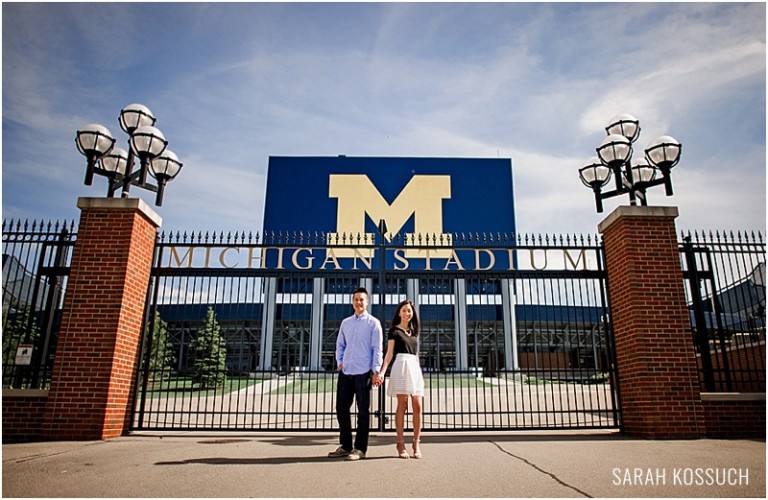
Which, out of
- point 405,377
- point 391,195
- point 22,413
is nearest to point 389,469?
point 405,377

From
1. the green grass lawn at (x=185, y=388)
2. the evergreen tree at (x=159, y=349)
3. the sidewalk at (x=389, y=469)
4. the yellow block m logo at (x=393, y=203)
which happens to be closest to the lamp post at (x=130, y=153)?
the evergreen tree at (x=159, y=349)

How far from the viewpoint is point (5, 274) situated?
7676 mm

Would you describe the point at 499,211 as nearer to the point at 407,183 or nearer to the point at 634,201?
the point at 407,183

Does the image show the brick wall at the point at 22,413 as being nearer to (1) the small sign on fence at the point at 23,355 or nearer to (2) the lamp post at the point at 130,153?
(1) the small sign on fence at the point at 23,355

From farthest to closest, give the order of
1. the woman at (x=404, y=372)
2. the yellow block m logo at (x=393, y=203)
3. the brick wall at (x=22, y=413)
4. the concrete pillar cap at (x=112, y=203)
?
the yellow block m logo at (x=393, y=203) < the concrete pillar cap at (x=112, y=203) < the brick wall at (x=22, y=413) < the woman at (x=404, y=372)

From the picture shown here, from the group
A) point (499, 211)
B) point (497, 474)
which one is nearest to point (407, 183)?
point (499, 211)

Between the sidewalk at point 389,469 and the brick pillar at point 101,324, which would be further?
the brick pillar at point 101,324

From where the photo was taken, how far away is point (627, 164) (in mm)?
8039

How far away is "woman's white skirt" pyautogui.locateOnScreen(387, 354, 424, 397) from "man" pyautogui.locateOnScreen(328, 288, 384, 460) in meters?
0.15

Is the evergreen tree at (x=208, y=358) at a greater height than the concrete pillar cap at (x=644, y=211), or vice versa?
the concrete pillar cap at (x=644, y=211)

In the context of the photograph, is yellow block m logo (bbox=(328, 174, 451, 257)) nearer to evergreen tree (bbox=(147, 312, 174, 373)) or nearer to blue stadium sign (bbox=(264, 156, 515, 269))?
blue stadium sign (bbox=(264, 156, 515, 269))

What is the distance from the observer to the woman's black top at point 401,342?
5.34 meters

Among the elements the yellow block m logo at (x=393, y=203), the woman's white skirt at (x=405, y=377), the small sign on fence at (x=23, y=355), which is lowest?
the woman's white skirt at (x=405, y=377)

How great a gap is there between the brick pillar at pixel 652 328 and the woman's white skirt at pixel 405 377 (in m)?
3.63
